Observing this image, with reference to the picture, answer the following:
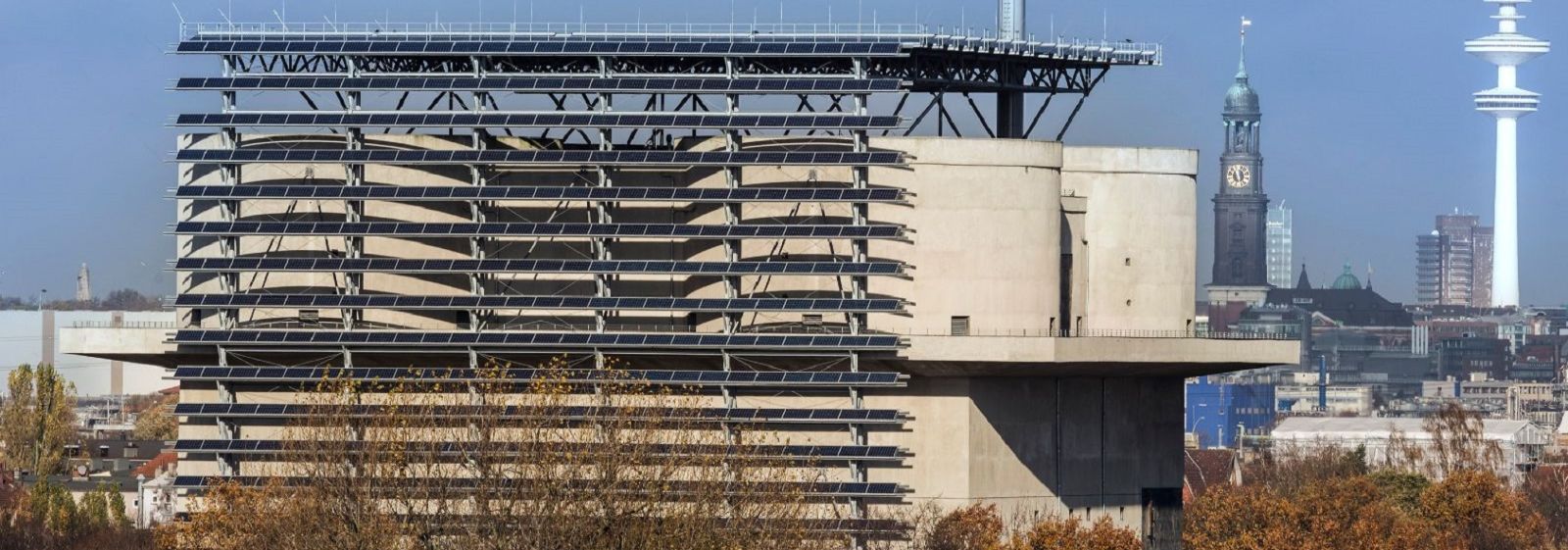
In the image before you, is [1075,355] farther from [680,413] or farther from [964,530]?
[680,413]

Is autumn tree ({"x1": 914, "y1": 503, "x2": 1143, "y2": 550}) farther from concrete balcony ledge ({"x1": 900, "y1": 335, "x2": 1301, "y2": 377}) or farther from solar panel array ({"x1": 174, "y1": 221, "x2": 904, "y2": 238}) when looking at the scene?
solar panel array ({"x1": 174, "y1": 221, "x2": 904, "y2": 238})

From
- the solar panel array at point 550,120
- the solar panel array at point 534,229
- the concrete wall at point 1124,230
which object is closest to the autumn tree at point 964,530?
the solar panel array at point 534,229

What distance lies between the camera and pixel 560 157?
15862 centimetres

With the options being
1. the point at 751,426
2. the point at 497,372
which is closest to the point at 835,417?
the point at 751,426

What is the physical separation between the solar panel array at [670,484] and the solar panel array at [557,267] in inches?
415

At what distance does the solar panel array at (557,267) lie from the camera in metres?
156

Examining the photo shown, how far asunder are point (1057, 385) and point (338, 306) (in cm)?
3735

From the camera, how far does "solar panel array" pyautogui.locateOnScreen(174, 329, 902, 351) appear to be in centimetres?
15612

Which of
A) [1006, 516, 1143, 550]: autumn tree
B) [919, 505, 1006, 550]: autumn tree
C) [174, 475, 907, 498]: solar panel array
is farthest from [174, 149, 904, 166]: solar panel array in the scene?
[1006, 516, 1143, 550]: autumn tree

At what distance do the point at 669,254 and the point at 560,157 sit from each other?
841 centimetres

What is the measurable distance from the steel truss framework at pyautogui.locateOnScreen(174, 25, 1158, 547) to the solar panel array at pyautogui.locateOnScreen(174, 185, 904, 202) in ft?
0.47

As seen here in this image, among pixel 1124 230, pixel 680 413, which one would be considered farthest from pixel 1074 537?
pixel 1124 230

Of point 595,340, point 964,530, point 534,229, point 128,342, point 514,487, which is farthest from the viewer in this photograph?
point 128,342

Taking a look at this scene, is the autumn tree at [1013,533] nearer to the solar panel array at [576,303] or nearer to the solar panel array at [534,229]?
the solar panel array at [576,303]
